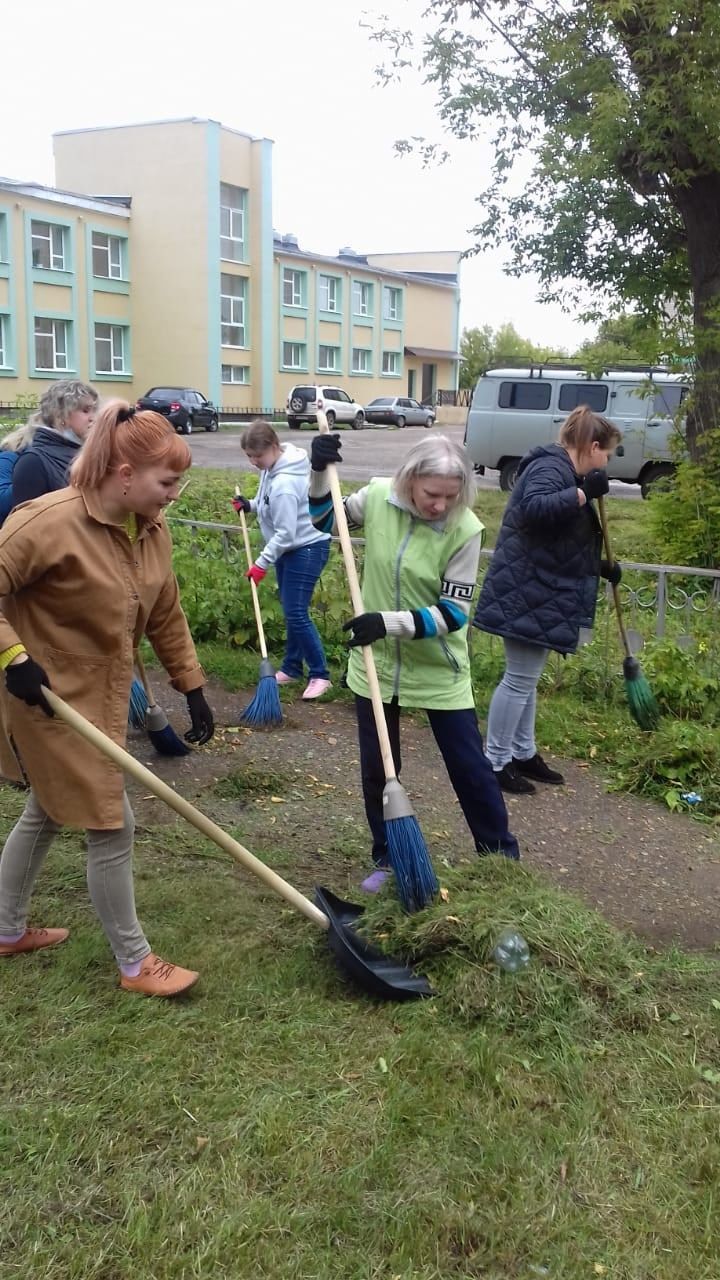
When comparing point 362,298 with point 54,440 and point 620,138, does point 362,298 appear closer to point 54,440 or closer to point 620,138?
point 620,138

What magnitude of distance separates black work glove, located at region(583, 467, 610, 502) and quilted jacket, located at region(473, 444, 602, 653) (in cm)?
8

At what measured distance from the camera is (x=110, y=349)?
38656 millimetres

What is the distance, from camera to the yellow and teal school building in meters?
34.3

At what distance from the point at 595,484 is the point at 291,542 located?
7.42 ft

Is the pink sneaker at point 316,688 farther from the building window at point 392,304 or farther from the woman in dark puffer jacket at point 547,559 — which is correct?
the building window at point 392,304

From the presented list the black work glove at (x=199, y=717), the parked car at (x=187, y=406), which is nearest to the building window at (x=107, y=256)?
the parked car at (x=187, y=406)

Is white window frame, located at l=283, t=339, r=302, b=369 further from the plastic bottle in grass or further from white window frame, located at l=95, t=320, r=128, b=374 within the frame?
the plastic bottle in grass

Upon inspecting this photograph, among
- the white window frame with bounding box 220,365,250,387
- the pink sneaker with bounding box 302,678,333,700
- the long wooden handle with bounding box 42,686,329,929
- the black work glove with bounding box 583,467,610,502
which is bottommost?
the pink sneaker with bounding box 302,678,333,700

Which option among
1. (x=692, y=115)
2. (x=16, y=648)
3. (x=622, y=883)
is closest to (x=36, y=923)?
(x=16, y=648)

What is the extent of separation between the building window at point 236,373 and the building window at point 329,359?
5.37 m

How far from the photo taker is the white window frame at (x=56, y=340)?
114 ft

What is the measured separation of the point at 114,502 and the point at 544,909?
1715 mm

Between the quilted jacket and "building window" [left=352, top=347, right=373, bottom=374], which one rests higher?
"building window" [left=352, top=347, right=373, bottom=374]

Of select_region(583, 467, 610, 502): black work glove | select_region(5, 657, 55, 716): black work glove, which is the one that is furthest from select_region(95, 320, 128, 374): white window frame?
select_region(5, 657, 55, 716): black work glove
